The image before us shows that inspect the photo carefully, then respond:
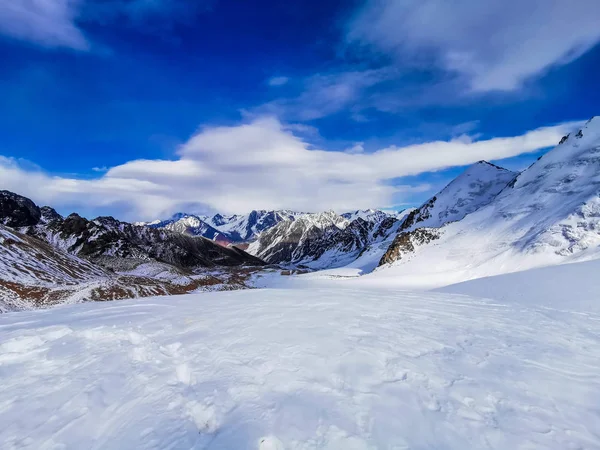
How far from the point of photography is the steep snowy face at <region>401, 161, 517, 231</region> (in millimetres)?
96938

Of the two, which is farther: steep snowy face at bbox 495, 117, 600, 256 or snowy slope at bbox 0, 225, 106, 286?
snowy slope at bbox 0, 225, 106, 286

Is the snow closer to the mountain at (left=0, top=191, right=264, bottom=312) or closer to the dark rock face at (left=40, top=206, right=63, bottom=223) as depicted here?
the mountain at (left=0, top=191, right=264, bottom=312)

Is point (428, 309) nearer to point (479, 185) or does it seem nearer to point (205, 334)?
point (205, 334)

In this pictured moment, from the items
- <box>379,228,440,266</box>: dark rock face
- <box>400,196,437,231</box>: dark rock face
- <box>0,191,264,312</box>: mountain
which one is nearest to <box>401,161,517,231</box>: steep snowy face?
<box>400,196,437,231</box>: dark rock face

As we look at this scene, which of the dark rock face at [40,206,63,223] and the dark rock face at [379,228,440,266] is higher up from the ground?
the dark rock face at [40,206,63,223]

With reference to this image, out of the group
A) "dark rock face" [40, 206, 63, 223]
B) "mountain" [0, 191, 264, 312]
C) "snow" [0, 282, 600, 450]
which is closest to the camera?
"snow" [0, 282, 600, 450]

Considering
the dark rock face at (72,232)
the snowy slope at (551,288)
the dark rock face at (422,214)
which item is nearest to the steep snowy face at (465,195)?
the dark rock face at (422,214)

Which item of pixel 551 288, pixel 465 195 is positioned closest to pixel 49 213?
pixel 465 195

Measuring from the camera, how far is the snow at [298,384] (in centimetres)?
423

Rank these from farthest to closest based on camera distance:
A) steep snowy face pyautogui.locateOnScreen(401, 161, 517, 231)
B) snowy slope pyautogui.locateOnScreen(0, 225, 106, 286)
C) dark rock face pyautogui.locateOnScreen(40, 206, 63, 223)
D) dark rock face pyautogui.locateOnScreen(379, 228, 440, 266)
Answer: dark rock face pyautogui.locateOnScreen(40, 206, 63, 223) < steep snowy face pyautogui.locateOnScreen(401, 161, 517, 231) < dark rock face pyautogui.locateOnScreen(379, 228, 440, 266) < snowy slope pyautogui.locateOnScreen(0, 225, 106, 286)

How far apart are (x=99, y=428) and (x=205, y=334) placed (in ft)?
13.3

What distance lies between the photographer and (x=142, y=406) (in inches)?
195

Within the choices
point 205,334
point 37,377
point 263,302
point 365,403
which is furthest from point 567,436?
point 263,302

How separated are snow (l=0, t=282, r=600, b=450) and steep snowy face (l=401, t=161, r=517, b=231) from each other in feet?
312
